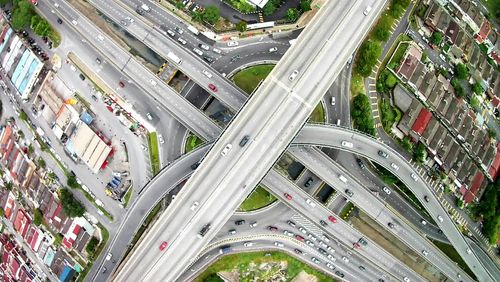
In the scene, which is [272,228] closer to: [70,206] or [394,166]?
[394,166]

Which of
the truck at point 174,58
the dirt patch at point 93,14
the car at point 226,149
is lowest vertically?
the car at point 226,149

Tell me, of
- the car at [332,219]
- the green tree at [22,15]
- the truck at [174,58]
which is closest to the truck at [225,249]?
the car at [332,219]

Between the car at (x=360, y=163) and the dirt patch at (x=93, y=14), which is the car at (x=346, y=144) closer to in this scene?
the car at (x=360, y=163)

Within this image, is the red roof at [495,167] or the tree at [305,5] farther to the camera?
the red roof at [495,167]

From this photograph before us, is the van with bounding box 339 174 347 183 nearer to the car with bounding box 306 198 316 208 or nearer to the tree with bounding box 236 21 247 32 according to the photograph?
the car with bounding box 306 198 316 208

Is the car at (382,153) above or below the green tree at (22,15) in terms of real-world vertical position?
above

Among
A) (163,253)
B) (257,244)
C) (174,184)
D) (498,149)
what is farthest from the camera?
(498,149)

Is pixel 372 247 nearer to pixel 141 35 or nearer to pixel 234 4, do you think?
pixel 234 4

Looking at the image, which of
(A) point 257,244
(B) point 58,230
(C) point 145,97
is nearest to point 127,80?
(C) point 145,97
